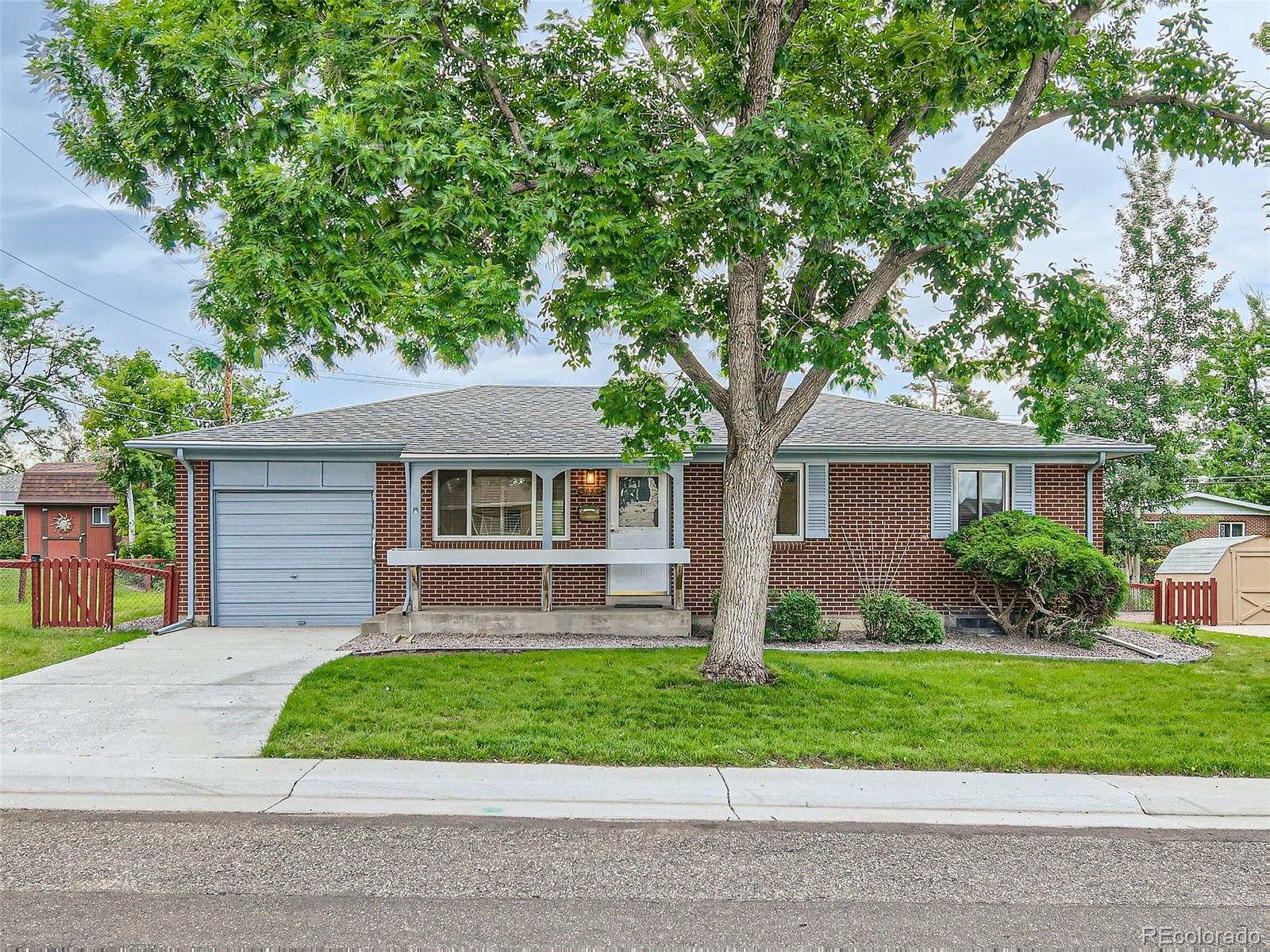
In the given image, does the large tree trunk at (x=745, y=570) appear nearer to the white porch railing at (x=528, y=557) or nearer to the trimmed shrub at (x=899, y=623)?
the white porch railing at (x=528, y=557)

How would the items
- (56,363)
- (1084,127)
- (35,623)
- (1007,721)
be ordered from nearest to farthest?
1. (1007,721)
2. (1084,127)
3. (35,623)
4. (56,363)

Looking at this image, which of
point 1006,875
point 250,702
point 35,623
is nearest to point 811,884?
point 1006,875

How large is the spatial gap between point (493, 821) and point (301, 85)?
6.77 m

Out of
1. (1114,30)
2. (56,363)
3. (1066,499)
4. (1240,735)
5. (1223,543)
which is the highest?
(1114,30)

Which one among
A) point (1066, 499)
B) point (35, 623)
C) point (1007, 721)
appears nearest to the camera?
point (1007, 721)

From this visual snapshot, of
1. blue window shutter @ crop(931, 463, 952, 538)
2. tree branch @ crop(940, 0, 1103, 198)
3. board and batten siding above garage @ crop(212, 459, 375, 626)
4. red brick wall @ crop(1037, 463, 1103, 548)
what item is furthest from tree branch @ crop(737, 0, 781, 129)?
red brick wall @ crop(1037, 463, 1103, 548)

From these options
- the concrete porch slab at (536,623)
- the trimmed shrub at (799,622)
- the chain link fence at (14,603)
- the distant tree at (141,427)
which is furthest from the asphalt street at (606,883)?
the distant tree at (141,427)

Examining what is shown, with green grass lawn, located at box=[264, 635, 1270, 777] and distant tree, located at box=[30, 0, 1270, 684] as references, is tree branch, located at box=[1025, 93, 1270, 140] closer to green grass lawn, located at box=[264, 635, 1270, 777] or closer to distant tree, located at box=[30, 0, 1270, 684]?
distant tree, located at box=[30, 0, 1270, 684]

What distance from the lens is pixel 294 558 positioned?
485 inches

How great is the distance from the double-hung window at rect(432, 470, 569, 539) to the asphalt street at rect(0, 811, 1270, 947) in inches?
305

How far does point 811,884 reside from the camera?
158 inches

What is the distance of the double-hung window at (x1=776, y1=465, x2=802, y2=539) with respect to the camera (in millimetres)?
12570

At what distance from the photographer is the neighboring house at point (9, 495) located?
1490 inches

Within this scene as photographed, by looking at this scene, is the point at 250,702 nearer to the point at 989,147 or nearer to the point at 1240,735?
the point at 1240,735
